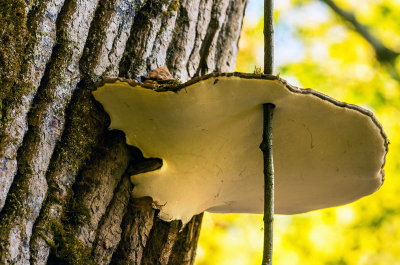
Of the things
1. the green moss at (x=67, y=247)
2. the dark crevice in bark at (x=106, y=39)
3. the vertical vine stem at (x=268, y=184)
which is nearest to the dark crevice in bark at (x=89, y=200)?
the green moss at (x=67, y=247)

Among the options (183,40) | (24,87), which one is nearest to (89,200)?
(24,87)

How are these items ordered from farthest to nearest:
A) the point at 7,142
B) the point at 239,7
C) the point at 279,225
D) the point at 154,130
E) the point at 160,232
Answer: the point at 279,225 → the point at 239,7 → the point at 160,232 → the point at 154,130 → the point at 7,142

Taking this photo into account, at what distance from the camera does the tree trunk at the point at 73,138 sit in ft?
5.06

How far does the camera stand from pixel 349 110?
1.63 m

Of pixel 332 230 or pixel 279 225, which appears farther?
pixel 279 225

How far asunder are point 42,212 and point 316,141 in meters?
1.00

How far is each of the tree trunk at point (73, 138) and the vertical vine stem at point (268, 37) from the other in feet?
1.55

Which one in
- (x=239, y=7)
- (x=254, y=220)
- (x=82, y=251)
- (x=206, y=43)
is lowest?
(x=82, y=251)

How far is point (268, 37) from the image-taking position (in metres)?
1.74

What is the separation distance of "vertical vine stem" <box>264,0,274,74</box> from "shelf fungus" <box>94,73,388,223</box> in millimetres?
150

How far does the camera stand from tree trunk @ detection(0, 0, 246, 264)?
1.54 metres

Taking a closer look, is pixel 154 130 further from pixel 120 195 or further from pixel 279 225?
pixel 279 225

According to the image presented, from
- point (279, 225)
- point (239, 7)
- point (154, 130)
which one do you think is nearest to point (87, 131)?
point (154, 130)

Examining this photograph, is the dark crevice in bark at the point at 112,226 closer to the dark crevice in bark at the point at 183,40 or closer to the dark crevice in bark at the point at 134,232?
the dark crevice in bark at the point at 134,232
